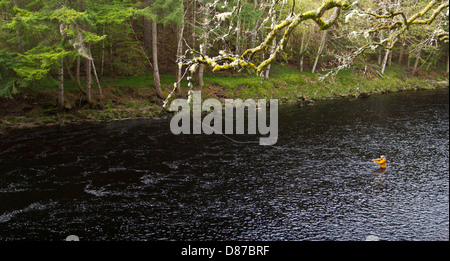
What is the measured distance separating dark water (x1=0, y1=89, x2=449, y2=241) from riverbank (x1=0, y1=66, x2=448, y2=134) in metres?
2.40

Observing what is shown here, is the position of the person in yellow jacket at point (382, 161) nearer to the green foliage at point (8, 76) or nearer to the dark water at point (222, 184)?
the dark water at point (222, 184)

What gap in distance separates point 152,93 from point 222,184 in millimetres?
18976

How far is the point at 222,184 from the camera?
1634cm

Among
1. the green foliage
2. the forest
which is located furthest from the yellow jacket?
the green foliage

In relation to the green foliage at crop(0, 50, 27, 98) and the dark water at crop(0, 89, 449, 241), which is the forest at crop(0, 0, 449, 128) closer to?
the green foliage at crop(0, 50, 27, 98)

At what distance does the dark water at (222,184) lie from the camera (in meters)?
12.5

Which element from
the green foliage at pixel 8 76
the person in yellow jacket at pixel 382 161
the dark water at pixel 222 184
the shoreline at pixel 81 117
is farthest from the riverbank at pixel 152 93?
the person in yellow jacket at pixel 382 161

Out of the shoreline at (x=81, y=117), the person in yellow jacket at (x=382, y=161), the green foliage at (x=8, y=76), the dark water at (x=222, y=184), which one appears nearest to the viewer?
the dark water at (x=222, y=184)

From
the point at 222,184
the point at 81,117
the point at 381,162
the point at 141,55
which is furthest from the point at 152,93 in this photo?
the point at 381,162

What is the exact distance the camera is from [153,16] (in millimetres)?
26859

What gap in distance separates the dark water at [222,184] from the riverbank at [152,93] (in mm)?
2404

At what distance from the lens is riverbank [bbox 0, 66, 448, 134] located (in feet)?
88.6

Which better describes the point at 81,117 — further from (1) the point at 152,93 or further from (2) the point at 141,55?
(2) the point at 141,55

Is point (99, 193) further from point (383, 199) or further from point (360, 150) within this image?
point (360, 150)
